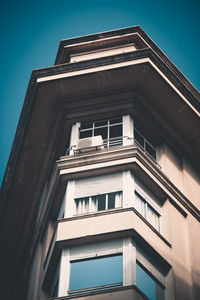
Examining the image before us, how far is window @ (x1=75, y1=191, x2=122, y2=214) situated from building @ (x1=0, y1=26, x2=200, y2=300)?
0.04 meters

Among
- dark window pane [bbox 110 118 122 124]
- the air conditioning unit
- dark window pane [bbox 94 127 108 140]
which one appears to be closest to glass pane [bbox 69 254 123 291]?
the air conditioning unit

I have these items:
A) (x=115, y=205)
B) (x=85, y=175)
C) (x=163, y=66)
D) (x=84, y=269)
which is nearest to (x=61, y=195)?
(x=85, y=175)

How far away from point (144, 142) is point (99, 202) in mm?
4533

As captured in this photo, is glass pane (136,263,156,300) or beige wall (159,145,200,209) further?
beige wall (159,145,200,209)

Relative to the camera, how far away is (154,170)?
24.9 meters

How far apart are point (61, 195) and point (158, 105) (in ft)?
20.1

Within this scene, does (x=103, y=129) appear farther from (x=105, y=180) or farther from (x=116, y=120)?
(x=105, y=180)

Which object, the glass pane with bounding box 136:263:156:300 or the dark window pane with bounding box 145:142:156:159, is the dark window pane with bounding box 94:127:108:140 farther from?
the glass pane with bounding box 136:263:156:300

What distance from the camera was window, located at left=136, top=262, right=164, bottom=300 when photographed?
67.9ft

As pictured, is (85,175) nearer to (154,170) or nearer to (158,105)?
(154,170)

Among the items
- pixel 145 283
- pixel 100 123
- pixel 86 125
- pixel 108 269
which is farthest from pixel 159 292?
pixel 86 125

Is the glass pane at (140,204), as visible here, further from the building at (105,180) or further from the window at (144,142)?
the window at (144,142)

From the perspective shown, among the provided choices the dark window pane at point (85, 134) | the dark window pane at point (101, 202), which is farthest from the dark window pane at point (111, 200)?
the dark window pane at point (85, 134)

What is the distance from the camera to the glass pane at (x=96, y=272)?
20562 mm
